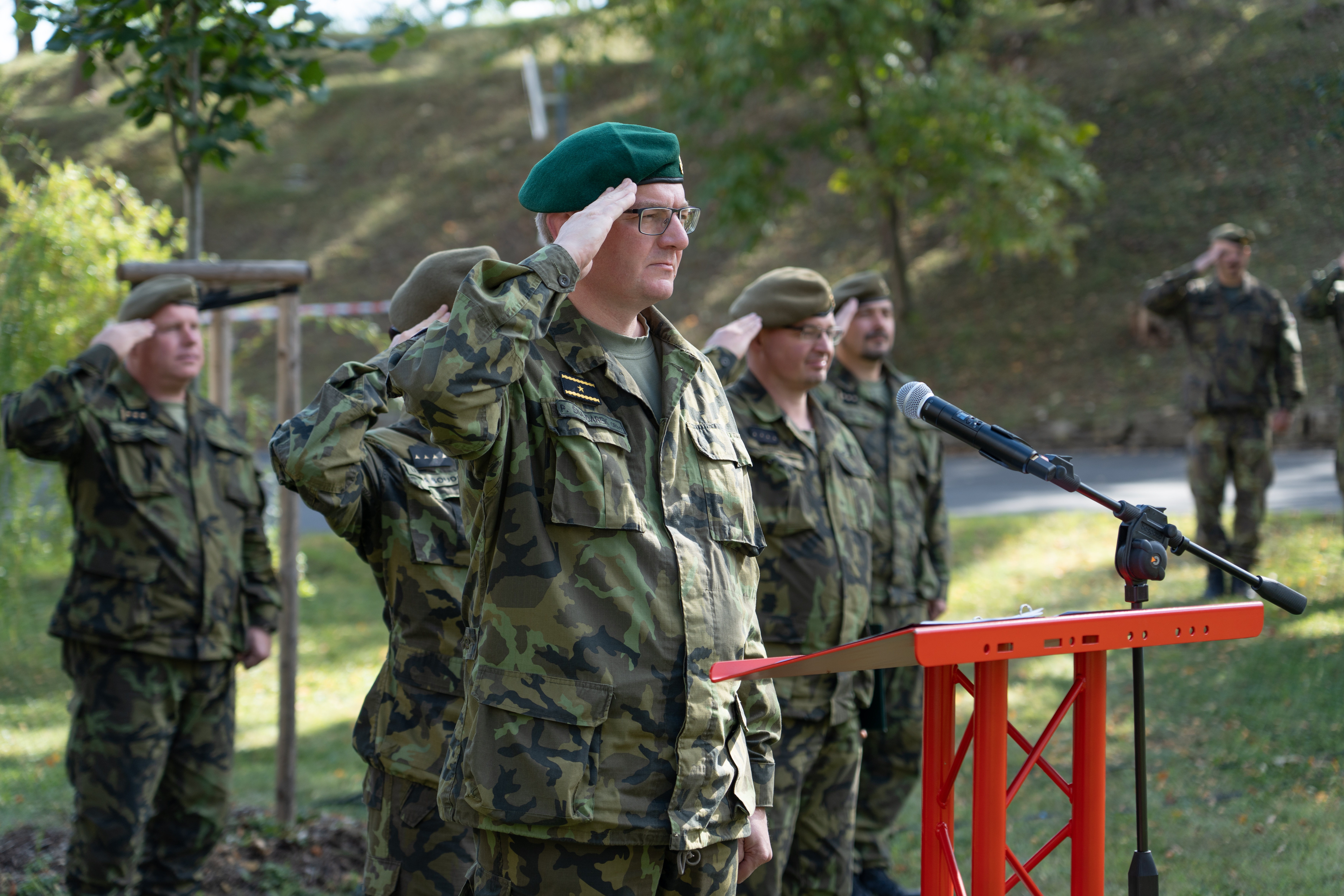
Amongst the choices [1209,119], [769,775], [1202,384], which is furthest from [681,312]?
[769,775]

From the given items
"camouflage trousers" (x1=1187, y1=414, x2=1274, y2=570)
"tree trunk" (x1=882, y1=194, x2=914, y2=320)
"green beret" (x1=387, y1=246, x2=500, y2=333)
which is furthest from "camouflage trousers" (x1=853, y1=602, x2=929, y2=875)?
"tree trunk" (x1=882, y1=194, x2=914, y2=320)

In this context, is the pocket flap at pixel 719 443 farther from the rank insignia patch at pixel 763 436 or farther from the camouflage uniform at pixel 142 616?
the camouflage uniform at pixel 142 616

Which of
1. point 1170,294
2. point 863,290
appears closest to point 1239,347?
point 1170,294

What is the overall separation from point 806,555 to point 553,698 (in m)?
2.02

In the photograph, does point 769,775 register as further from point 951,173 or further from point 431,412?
point 951,173

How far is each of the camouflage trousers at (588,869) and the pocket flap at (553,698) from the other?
0.80 ft

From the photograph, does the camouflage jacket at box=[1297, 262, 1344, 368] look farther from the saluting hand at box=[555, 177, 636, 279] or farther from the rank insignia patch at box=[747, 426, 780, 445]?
the saluting hand at box=[555, 177, 636, 279]

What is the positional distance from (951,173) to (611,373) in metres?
15.4

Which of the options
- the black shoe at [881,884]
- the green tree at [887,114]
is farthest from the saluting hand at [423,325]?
the green tree at [887,114]

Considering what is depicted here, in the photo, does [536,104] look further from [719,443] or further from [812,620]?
[719,443]

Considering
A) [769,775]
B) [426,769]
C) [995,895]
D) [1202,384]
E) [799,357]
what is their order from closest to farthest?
[995,895], [769,775], [426,769], [799,357], [1202,384]

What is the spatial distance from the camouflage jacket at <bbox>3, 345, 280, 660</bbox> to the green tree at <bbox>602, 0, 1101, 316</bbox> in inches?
488

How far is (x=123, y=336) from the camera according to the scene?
436 cm

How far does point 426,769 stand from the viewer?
3.26 metres
